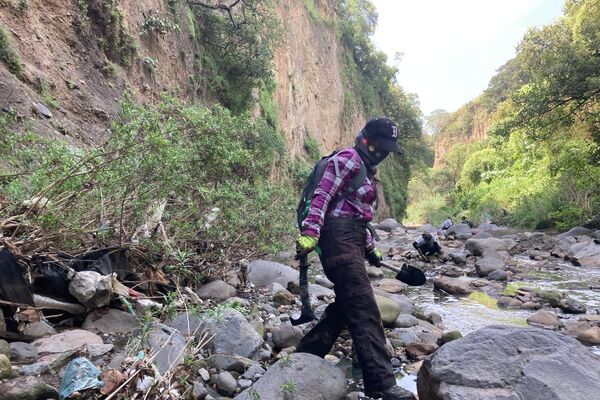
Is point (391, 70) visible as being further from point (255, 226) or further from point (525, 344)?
point (525, 344)

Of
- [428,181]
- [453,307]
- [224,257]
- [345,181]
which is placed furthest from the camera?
[428,181]

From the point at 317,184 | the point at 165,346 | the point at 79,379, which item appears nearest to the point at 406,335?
the point at 317,184

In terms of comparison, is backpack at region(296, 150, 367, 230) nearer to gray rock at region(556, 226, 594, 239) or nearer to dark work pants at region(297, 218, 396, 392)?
dark work pants at region(297, 218, 396, 392)

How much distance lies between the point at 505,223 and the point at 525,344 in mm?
17910

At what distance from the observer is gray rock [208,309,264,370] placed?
122 inches

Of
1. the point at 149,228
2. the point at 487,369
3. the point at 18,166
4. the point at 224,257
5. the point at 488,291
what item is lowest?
the point at 488,291

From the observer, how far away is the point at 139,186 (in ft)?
12.8

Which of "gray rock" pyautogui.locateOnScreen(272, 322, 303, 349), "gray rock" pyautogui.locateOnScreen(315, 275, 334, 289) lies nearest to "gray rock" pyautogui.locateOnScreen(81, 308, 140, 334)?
"gray rock" pyautogui.locateOnScreen(272, 322, 303, 349)

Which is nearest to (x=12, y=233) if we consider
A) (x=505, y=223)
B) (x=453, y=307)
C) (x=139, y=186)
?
(x=139, y=186)

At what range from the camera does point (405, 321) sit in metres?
4.36

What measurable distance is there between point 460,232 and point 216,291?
13.4 m

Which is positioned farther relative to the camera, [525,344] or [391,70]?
[391,70]

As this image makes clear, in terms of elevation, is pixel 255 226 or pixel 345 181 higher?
pixel 345 181

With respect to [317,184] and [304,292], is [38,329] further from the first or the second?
[317,184]
